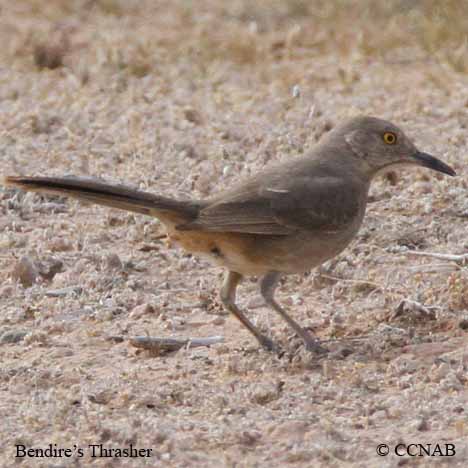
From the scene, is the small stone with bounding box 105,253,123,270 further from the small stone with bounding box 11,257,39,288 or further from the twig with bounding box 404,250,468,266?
the twig with bounding box 404,250,468,266

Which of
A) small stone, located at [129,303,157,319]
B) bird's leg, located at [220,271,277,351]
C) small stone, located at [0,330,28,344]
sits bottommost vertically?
small stone, located at [0,330,28,344]

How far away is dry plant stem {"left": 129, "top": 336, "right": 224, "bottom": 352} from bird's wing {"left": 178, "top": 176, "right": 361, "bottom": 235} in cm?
53

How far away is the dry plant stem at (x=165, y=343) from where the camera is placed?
5973 mm

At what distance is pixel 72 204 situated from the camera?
793cm

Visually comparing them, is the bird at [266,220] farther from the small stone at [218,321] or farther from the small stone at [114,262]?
the small stone at [114,262]

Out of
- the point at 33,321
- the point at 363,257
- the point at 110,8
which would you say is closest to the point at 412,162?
the point at 363,257

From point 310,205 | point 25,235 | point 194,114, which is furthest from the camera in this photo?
point 194,114

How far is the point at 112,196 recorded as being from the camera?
5867 millimetres

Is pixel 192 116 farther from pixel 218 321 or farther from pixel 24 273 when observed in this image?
pixel 218 321

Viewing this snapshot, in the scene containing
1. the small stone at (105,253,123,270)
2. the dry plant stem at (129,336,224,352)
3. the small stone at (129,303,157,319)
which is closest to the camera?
the dry plant stem at (129,336,224,352)

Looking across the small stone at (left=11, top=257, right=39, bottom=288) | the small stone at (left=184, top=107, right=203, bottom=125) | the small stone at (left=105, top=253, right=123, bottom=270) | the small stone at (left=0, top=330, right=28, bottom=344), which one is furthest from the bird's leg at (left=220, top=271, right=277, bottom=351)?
the small stone at (left=184, top=107, right=203, bottom=125)

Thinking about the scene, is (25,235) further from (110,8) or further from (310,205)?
(110,8)

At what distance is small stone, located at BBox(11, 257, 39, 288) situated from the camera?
6.81 metres

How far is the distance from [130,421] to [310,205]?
5.28 ft
